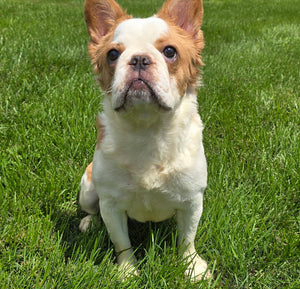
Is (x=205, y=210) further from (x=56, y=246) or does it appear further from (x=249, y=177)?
(x=56, y=246)

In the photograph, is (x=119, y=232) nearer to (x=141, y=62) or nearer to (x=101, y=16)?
(x=141, y=62)

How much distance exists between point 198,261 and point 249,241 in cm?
33

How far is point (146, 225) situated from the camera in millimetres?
2352

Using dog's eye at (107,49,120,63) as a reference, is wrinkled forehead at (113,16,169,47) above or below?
above

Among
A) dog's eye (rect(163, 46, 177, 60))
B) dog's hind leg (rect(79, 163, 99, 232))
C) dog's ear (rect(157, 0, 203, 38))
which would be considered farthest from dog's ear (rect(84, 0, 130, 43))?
dog's hind leg (rect(79, 163, 99, 232))

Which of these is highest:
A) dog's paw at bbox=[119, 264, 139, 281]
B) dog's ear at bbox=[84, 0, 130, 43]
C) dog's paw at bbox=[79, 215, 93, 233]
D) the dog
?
dog's ear at bbox=[84, 0, 130, 43]

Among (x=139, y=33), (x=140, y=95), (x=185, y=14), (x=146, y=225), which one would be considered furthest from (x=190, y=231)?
(x=185, y=14)

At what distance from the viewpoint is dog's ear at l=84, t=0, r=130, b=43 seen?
1.98m

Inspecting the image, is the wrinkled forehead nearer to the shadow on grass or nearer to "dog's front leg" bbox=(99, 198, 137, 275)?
"dog's front leg" bbox=(99, 198, 137, 275)

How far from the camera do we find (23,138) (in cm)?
287

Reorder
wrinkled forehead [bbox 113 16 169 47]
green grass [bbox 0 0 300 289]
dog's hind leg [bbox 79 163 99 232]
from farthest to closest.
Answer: dog's hind leg [bbox 79 163 99 232]
green grass [bbox 0 0 300 289]
wrinkled forehead [bbox 113 16 169 47]

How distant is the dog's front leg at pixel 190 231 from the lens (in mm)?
1979

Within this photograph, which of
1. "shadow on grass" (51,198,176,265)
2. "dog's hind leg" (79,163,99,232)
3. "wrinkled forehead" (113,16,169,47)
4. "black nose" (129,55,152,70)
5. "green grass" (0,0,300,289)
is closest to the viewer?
"black nose" (129,55,152,70)

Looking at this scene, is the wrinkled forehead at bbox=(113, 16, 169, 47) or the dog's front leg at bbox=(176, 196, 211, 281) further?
the dog's front leg at bbox=(176, 196, 211, 281)
